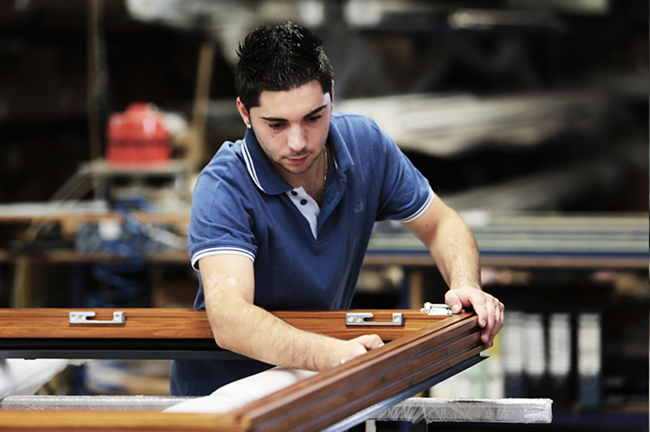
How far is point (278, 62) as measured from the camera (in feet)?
4.13

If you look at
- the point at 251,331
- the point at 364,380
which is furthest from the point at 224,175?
the point at 364,380

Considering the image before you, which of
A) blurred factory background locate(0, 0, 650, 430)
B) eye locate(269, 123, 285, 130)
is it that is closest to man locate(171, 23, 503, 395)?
eye locate(269, 123, 285, 130)

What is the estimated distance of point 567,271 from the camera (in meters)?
2.61

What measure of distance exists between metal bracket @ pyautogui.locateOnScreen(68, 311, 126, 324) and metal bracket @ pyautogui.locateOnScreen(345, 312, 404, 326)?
0.39m

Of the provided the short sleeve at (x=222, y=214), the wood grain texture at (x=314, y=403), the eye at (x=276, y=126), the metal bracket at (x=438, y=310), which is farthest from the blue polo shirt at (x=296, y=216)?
the wood grain texture at (x=314, y=403)

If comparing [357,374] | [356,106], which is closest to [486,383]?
[356,106]

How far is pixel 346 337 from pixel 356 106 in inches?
89.0

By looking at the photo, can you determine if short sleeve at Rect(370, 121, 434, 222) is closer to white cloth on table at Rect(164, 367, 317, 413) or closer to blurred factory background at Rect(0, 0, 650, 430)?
white cloth on table at Rect(164, 367, 317, 413)

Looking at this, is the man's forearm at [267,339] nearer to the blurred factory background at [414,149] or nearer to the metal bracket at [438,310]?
the metal bracket at [438,310]

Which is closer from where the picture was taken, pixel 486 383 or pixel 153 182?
pixel 486 383

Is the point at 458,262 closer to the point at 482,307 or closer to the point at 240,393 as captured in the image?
the point at 482,307

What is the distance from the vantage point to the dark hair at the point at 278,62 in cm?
125

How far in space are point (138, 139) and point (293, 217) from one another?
2.19 meters

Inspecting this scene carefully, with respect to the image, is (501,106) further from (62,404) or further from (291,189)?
(62,404)
